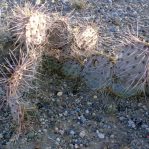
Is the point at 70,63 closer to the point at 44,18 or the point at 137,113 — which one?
the point at 44,18

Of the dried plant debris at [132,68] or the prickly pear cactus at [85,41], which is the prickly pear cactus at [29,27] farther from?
the dried plant debris at [132,68]

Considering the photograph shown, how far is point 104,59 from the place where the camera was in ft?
12.2

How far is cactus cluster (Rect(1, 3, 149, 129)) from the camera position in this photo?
347cm

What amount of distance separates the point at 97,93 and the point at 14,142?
0.94 meters

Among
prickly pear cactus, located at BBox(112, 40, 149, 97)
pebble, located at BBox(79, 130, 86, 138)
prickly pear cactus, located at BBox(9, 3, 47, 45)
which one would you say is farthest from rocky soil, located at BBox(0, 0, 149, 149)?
prickly pear cactus, located at BBox(9, 3, 47, 45)

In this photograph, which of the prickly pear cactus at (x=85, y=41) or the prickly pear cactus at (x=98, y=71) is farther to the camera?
the prickly pear cactus at (x=85, y=41)

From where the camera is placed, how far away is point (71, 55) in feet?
12.6

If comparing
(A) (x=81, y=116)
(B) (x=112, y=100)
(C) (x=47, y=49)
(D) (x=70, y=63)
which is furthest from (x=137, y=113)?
(C) (x=47, y=49)

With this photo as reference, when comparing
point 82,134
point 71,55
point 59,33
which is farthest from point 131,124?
point 59,33

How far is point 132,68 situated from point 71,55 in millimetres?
594

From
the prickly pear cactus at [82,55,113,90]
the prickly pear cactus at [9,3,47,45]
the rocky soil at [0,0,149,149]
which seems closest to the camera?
the rocky soil at [0,0,149,149]

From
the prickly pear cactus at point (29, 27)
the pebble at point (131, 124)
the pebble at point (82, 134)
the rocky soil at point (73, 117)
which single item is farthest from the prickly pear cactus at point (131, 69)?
the prickly pear cactus at point (29, 27)

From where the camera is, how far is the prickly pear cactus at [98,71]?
370cm

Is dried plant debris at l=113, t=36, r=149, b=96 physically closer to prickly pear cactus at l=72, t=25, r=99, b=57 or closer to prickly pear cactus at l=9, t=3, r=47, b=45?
prickly pear cactus at l=72, t=25, r=99, b=57
